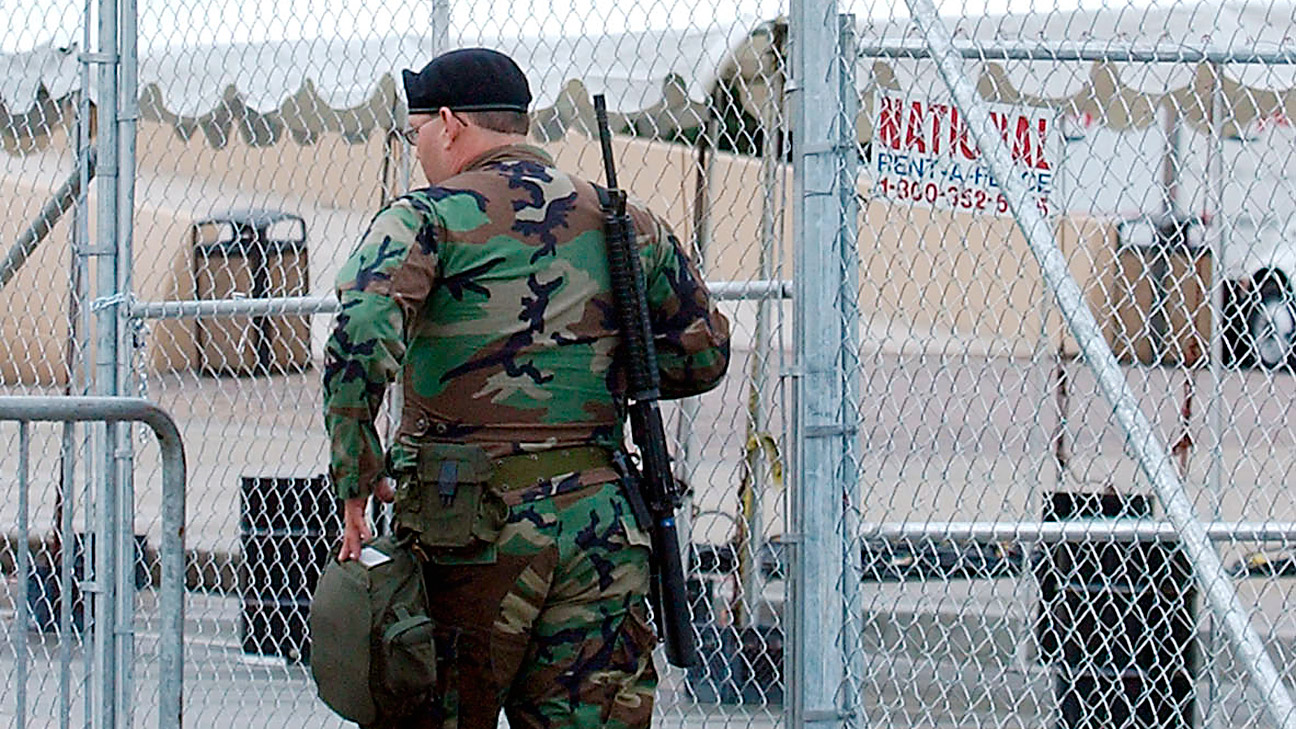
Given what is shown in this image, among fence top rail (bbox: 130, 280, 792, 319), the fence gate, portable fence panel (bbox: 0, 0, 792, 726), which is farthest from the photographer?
portable fence panel (bbox: 0, 0, 792, 726)

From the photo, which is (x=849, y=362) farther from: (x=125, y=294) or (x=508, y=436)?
(x=125, y=294)

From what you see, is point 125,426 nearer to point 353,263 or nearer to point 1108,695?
point 353,263

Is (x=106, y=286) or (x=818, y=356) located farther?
(x=106, y=286)

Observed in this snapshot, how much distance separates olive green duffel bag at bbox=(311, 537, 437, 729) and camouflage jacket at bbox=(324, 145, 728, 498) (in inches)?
7.2

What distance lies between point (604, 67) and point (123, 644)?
2503 millimetres

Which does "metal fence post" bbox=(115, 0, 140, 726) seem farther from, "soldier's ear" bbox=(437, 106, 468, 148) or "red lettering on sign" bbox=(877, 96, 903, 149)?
"red lettering on sign" bbox=(877, 96, 903, 149)

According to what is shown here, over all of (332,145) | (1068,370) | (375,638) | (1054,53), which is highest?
(1054,53)

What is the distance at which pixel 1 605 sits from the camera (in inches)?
320

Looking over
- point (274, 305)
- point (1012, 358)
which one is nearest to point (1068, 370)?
point (1012, 358)

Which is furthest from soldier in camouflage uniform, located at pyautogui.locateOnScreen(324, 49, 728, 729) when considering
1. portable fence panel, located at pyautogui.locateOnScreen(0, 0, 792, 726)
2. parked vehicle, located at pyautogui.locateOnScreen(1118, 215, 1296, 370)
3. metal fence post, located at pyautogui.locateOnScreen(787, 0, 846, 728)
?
parked vehicle, located at pyautogui.locateOnScreen(1118, 215, 1296, 370)

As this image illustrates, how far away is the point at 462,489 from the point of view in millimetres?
3270

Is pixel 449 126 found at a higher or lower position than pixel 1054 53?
lower

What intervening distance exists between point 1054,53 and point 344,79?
286 centimetres

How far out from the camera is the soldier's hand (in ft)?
10.5
